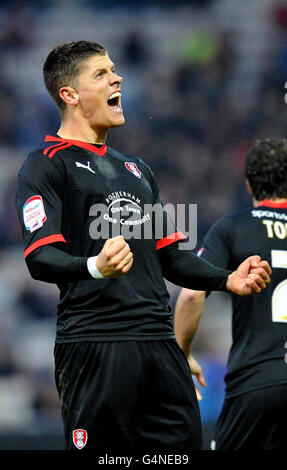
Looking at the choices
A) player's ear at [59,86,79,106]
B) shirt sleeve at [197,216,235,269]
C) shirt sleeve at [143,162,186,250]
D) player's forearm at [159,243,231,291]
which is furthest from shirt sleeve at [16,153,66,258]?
Result: shirt sleeve at [197,216,235,269]

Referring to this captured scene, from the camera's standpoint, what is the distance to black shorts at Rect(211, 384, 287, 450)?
4.30 meters

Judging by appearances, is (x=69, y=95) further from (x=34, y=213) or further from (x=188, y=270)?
(x=188, y=270)

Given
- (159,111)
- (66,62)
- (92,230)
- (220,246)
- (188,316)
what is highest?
(159,111)

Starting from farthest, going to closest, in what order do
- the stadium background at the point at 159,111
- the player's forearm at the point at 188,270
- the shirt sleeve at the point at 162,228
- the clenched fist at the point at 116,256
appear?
the stadium background at the point at 159,111 → the shirt sleeve at the point at 162,228 → the player's forearm at the point at 188,270 → the clenched fist at the point at 116,256

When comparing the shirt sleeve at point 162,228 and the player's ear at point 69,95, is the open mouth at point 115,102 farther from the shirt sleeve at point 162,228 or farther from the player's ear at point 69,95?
the shirt sleeve at point 162,228

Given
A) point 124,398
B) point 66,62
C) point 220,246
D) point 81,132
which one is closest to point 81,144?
point 81,132

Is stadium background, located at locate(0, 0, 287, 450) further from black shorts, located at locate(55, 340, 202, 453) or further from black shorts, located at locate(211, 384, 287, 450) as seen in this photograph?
black shorts, located at locate(55, 340, 202, 453)

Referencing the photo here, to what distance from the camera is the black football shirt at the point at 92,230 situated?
3.30 m

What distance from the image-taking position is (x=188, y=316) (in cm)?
465

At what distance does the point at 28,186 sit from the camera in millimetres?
3330

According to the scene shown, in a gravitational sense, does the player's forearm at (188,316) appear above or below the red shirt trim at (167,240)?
below

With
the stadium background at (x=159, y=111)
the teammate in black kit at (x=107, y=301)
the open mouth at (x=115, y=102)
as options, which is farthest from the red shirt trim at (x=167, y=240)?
the stadium background at (x=159, y=111)

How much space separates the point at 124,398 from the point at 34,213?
0.85 meters
